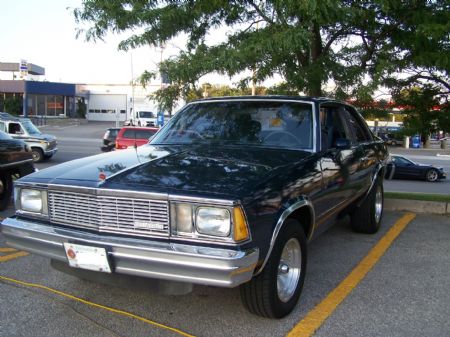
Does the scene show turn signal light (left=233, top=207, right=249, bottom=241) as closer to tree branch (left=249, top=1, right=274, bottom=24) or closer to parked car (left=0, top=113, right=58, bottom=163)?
tree branch (left=249, top=1, right=274, bottom=24)

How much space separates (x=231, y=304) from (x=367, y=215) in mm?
2923

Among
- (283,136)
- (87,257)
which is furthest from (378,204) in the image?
(87,257)

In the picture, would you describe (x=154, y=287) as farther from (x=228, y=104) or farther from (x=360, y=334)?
(x=228, y=104)

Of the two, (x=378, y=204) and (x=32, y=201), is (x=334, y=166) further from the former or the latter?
(x=32, y=201)

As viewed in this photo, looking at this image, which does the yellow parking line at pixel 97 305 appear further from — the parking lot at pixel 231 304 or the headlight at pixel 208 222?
the headlight at pixel 208 222

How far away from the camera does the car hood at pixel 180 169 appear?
329 cm

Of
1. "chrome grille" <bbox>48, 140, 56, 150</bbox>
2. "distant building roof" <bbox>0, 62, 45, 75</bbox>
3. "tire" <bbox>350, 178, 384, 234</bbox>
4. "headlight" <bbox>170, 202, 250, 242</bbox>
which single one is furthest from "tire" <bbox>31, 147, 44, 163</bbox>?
"distant building roof" <bbox>0, 62, 45, 75</bbox>

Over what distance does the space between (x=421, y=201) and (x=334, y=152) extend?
4019 millimetres

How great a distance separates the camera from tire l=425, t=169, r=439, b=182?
23.0m

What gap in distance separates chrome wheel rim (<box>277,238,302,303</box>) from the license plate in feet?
4.24

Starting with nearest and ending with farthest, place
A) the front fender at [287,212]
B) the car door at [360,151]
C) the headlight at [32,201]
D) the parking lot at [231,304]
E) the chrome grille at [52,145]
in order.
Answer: the front fender at [287,212]
the parking lot at [231,304]
the headlight at [32,201]
the car door at [360,151]
the chrome grille at [52,145]

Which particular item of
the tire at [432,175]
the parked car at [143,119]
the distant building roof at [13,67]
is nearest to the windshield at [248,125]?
the tire at [432,175]

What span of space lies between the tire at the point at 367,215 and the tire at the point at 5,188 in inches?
205

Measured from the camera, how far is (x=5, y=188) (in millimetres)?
7672
